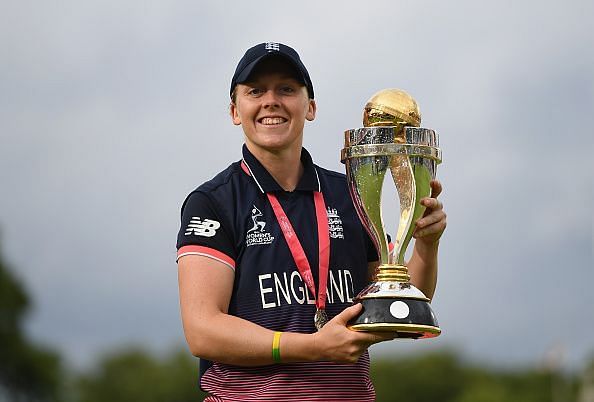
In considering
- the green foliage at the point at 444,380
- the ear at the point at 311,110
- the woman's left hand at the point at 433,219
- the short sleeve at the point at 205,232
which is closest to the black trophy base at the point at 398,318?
the woman's left hand at the point at 433,219

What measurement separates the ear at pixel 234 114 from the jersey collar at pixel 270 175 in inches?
4.5

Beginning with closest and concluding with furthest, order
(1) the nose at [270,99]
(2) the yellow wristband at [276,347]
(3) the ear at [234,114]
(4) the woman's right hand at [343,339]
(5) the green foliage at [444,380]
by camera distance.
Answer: (4) the woman's right hand at [343,339]
(2) the yellow wristband at [276,347]
(1) the nose at [270,99]
(3) the ear at [234,114]
(5) the green foliage at [444,380]

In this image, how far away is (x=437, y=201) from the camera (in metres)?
5.38

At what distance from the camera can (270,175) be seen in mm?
5488

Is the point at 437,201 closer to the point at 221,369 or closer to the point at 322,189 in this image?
the point at 322,189

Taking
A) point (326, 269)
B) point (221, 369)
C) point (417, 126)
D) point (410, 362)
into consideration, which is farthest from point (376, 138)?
point (410, 362)

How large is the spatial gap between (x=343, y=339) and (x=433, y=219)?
0.79m

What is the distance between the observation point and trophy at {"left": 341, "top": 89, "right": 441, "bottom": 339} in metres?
5.23

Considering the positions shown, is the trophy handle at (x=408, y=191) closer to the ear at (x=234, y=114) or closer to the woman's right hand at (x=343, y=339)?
the woman's right hand at (x=343, y=339)

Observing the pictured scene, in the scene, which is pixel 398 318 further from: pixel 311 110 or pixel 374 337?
pixel 311 110
